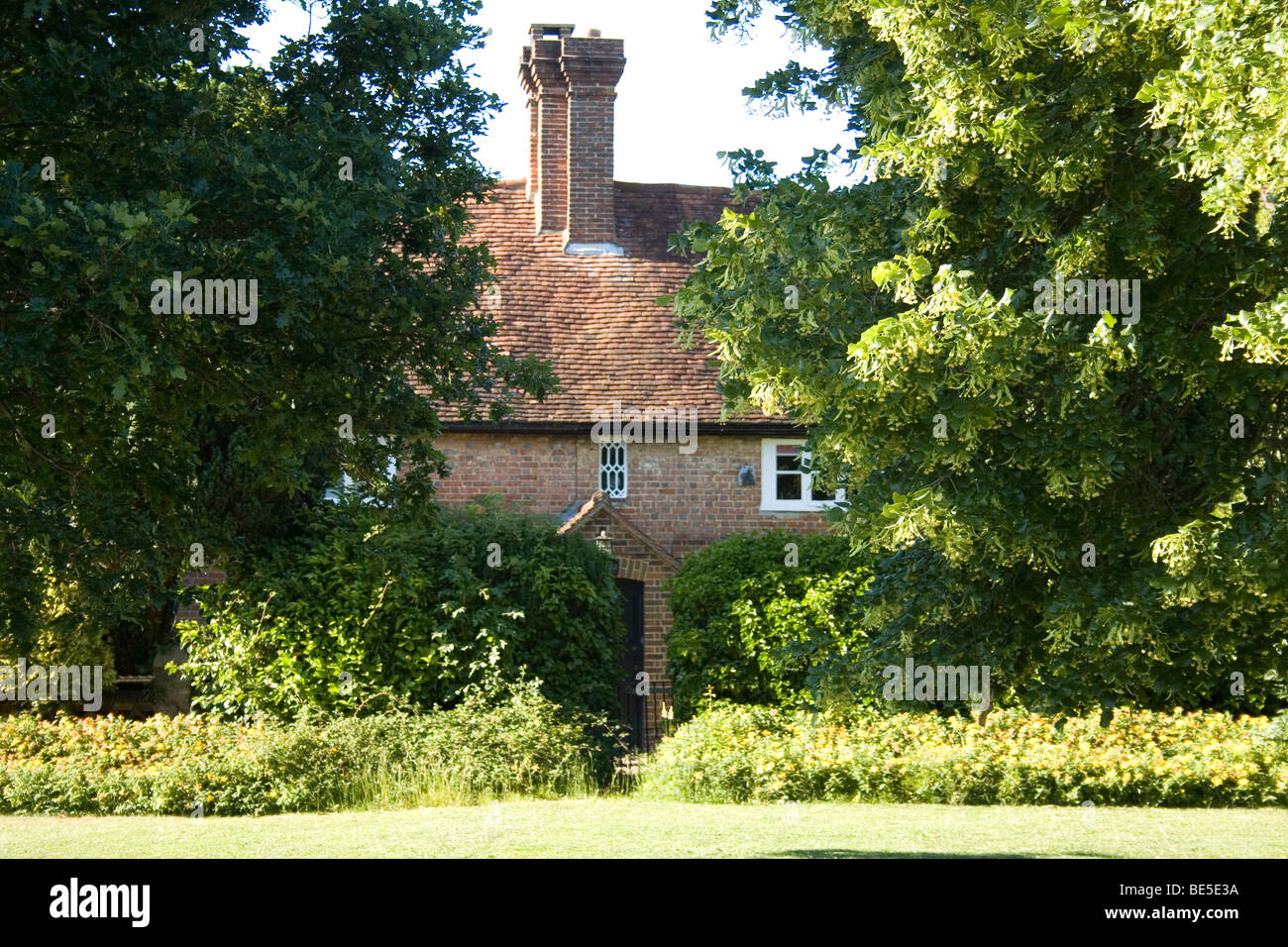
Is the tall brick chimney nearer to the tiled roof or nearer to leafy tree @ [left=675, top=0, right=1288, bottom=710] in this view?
the tiled roof

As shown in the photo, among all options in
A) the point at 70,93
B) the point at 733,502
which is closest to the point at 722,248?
the point at 70,93

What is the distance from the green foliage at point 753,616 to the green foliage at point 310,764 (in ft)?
10.0

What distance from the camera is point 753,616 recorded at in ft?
61.7

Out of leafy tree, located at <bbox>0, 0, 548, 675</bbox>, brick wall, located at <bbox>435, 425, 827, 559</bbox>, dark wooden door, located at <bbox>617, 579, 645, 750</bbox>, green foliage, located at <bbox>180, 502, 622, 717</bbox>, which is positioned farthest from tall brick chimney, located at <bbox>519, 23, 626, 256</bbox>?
leafy tree, located at <bbox>0, 0, 548, 675</bbox>

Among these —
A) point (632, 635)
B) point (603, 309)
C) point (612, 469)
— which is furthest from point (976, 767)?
point (603, 309)

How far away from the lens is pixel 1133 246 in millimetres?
9164

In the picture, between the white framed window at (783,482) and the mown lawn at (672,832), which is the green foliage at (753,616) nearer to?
the white framed window at (783,482)

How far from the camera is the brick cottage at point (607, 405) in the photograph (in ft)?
68.5

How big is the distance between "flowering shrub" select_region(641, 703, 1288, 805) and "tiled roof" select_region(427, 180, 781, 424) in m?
7.28

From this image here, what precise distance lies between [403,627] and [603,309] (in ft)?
28.7

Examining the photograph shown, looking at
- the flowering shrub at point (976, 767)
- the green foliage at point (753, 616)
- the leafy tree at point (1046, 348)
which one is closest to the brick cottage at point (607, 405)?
the green foliage at point (753, 616)

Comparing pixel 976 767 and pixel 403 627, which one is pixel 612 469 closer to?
pixel 403 627
